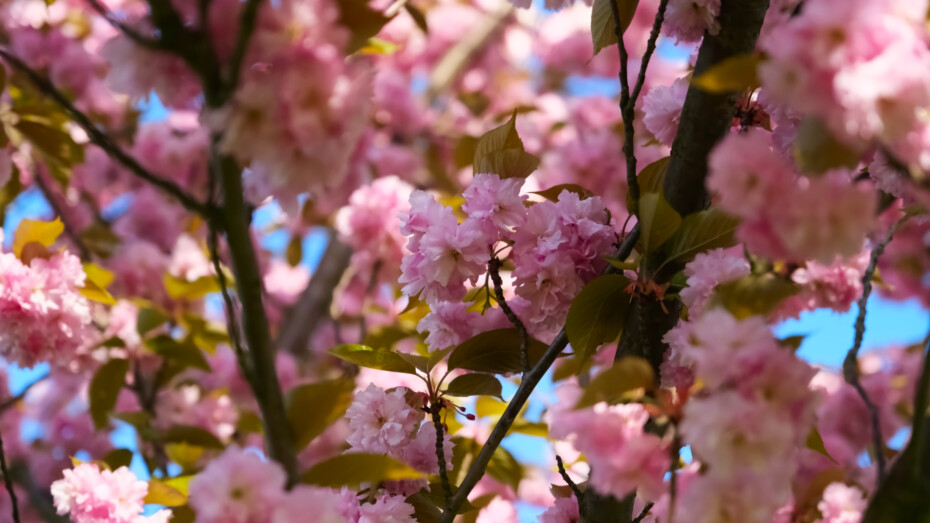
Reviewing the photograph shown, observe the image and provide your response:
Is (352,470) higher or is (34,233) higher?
(34,233)

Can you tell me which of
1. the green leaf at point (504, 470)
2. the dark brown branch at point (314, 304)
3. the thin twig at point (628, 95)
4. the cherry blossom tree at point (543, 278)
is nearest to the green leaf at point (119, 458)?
the cherry blossom tree at point (543, 278)

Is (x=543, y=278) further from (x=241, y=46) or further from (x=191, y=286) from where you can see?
(x=191, y=286)

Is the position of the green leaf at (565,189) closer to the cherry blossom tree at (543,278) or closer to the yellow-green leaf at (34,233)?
the cherry blossom tree at (543,278)

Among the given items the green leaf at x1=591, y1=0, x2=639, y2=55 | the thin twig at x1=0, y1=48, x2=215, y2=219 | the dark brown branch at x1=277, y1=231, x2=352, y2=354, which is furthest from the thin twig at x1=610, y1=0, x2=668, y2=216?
the dark brown branch at x1=277, y1=231, x2=352, y2=354

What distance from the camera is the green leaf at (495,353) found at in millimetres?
880

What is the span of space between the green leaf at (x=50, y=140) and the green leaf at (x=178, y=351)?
39cm

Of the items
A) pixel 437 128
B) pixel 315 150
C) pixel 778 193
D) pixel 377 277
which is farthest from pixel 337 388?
pixel 437 128

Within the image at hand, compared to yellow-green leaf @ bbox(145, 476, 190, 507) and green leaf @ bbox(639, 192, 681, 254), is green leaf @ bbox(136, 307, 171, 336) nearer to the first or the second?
yellow-green leaf @ bbox(145, 476, 190, 507)

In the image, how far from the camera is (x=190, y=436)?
4.34 ft

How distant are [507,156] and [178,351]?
0.96 meters

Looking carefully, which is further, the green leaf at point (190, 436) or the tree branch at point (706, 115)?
the green leaf at point (190, 436)

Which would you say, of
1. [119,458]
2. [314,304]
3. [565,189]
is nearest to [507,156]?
[565,189]

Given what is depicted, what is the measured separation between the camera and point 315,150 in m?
0.53

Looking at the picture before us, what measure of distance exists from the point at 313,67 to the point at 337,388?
28cm
